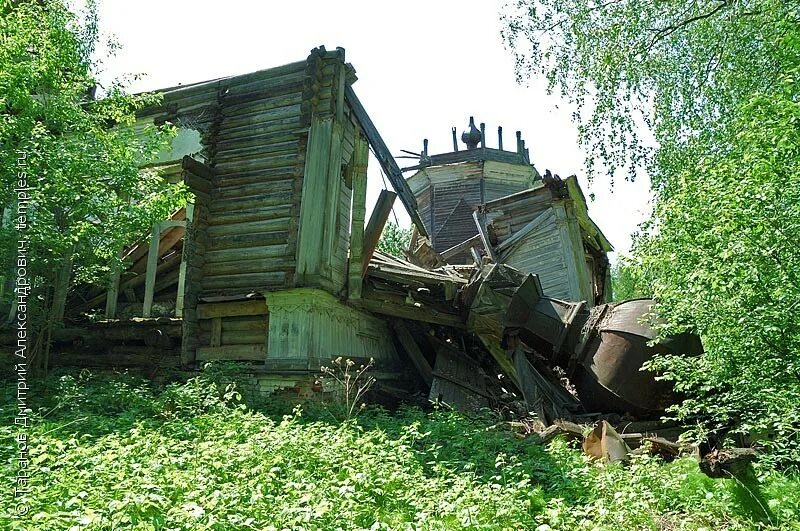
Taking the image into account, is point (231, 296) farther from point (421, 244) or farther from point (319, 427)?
point (421, 244)

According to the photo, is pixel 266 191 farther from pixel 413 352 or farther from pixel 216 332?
pixel 413 352

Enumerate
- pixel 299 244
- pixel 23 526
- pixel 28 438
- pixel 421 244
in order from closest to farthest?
1. pixel 23 526
2. pixel 28 438
3. pixel 299 244
4. pixel 421 244

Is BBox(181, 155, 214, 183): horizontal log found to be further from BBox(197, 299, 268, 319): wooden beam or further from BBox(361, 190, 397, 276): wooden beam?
BBox(361, 190, 397, 276): wooden beam

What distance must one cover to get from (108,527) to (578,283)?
13266 millimetres

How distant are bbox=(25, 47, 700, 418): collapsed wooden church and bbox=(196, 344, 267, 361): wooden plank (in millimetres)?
23

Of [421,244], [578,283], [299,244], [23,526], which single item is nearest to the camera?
[23,526]

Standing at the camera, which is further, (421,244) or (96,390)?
(421,244)

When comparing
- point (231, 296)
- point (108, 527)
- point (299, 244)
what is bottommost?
point (108, 527)

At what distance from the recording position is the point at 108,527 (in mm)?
3021

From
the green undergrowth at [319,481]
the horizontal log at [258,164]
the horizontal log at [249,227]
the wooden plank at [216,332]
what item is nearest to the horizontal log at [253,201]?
the horizontal log at [249,227]

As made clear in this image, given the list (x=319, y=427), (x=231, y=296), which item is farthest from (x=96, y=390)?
(x=319, y=427)

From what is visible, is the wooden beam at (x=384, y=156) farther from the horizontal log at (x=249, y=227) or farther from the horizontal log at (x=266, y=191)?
the horizontal log at (x=249, y=227)

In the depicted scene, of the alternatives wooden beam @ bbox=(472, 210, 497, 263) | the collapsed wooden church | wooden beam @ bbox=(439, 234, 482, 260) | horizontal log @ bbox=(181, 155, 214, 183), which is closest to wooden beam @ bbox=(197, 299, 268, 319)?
the collapsed wooden church

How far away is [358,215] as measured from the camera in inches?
365
